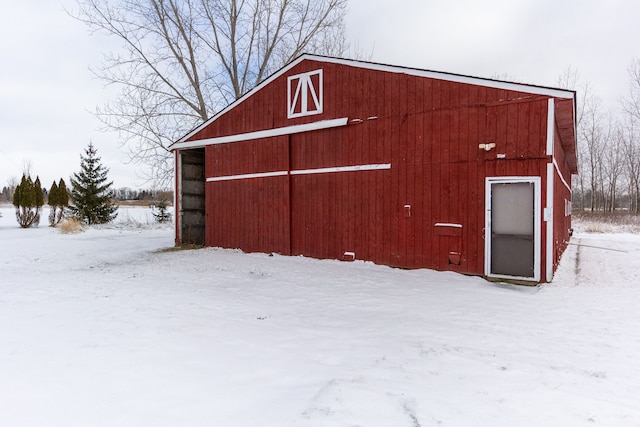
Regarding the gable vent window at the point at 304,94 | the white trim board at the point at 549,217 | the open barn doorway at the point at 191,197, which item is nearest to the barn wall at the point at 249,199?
the gable vent window at the point at 304,94

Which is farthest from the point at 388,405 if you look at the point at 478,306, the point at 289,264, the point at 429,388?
the point at 289,264

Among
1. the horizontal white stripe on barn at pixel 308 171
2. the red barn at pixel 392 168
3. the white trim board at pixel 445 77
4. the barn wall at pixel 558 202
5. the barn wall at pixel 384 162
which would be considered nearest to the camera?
the white trim board at pixel 445 77

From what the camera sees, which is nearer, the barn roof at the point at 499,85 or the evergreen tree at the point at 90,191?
the barn roof at the point at 499,85

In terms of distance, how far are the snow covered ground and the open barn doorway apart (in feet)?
19.0

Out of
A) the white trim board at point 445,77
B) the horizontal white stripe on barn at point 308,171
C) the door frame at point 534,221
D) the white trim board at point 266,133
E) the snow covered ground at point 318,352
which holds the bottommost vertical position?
the snow covered ground at point 318,352

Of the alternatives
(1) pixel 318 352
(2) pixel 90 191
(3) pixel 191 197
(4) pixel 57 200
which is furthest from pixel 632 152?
(4) pixel 57 200

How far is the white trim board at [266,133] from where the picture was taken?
9266 mm

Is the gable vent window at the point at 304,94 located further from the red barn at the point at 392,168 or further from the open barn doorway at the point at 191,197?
the open barn doorway at the point at 191,197

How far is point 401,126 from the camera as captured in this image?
27.3 ft

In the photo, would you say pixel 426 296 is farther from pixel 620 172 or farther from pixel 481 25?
pixel 620 172

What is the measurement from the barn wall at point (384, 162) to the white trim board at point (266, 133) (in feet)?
0.52

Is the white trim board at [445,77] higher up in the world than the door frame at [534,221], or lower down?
higher up

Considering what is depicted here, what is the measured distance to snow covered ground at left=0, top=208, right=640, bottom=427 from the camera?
2541mm

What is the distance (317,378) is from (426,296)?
3383 millimetres
